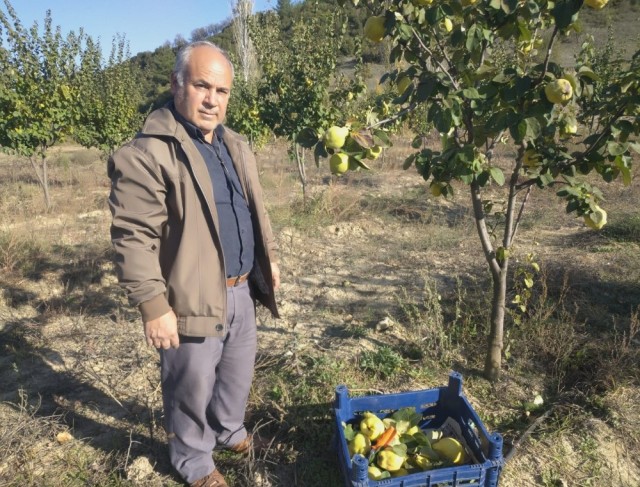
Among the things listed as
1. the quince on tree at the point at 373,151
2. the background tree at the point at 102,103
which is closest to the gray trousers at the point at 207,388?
the quince on tree at the point at 373,151

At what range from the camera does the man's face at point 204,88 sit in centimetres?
166

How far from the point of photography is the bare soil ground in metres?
2.15

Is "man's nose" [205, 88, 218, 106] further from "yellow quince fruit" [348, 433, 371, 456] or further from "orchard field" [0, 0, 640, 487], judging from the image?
"yellow quince fruit" [348, 433, 371, 456]

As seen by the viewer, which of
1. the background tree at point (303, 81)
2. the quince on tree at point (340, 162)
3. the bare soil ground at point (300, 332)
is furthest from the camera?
the background tree at point (303, 81)

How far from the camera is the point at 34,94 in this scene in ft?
26.1

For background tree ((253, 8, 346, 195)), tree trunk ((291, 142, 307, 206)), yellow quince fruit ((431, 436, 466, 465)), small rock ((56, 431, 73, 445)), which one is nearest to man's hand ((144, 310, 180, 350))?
small rock ((56, 431, 73, 445))

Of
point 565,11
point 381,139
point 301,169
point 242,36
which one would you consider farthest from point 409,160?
point 242,36

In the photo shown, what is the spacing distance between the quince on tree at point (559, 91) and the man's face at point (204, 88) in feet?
3.99

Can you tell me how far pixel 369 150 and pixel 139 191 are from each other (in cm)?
85

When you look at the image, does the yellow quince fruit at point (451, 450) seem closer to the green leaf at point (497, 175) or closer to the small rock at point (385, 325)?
the green leaf at point (497, 175)

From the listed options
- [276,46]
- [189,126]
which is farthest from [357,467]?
[276,46]

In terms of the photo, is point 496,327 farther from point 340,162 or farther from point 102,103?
point 102,103

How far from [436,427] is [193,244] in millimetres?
1537

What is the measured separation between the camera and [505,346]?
3.00 meters
